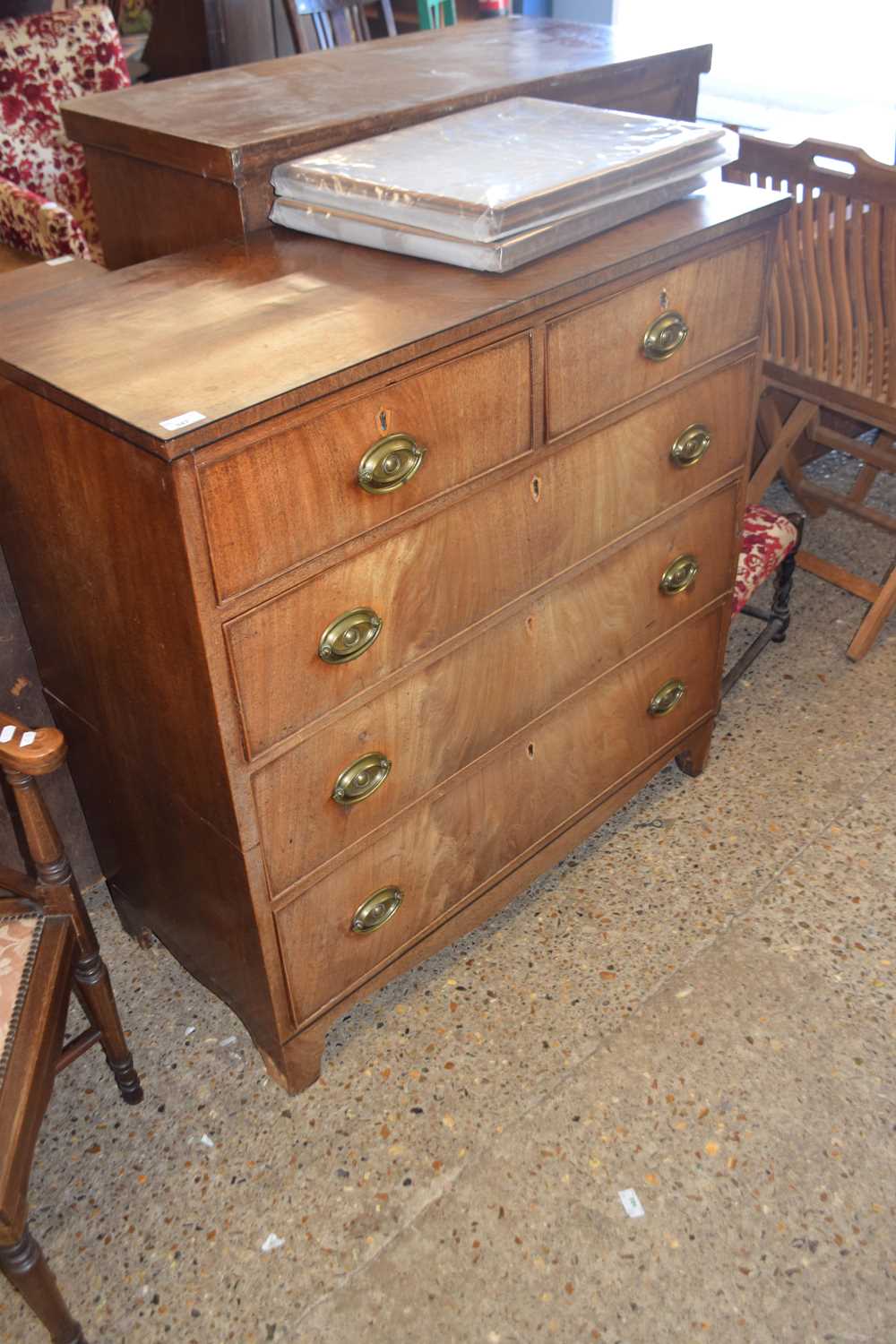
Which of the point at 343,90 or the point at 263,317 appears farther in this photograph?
the point at 343,90

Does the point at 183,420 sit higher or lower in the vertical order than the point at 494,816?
higher

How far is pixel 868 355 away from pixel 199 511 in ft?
6.25

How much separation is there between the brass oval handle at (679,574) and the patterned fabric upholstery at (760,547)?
291 millimetres

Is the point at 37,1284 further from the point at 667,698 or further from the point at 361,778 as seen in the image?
the point at 667,698

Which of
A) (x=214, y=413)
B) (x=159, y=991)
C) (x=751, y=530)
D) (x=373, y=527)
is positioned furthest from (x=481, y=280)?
(x=159, y=991)

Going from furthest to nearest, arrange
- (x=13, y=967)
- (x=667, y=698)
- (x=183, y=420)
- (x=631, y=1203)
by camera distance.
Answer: (x=667, y=698) < (x=631, y=1203) < (x=13, y=967) < (x=183, y=420)

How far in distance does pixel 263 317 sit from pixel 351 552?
321 mm

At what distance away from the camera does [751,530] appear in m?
2.56

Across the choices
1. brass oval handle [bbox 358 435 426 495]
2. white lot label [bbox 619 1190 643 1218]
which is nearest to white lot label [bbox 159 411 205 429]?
brass oval handle [bbox 358 435 426 495]

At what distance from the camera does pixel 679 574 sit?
2117 millimetres

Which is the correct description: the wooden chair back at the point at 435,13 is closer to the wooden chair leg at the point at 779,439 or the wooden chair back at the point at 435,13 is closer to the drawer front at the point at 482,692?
the wooden chair leg at the point at 779,439

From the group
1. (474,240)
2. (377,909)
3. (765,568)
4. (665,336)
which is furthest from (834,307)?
(377,909)

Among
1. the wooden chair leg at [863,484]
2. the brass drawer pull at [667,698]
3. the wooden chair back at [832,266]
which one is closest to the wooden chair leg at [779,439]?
the wooden chair leg at [863,484]

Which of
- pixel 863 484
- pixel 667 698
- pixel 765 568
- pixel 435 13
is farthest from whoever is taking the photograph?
pixel 435 13
